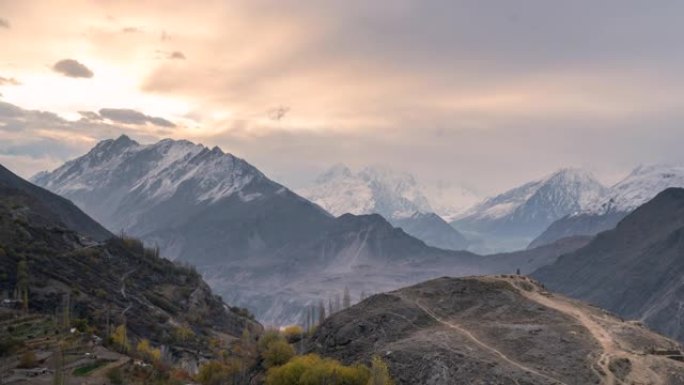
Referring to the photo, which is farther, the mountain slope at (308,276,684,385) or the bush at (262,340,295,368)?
the bush at (262,340,295,368)

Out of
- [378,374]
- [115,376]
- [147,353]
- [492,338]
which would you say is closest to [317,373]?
[378,374]

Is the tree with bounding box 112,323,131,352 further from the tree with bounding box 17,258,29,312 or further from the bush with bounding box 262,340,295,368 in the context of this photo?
the bush with bounding box 262,340,295,368

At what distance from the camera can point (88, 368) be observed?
12481cm

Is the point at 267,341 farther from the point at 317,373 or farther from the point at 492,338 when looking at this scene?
the point at 492,338

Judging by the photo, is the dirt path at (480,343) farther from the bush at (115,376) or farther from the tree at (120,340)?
the bush at (115,376)

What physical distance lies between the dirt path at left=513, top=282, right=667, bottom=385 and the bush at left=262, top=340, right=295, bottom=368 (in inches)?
2111

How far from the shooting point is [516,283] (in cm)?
16750

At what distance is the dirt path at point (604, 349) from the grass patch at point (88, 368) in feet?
281

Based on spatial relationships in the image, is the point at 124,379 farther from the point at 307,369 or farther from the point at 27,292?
the point at 27,292

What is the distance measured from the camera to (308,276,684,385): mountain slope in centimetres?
12025

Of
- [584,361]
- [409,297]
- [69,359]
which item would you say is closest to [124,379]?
[69,359]

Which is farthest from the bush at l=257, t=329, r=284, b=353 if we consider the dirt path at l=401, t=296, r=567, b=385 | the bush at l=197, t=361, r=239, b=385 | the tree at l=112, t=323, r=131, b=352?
the dirt path at l=401, t=296, r=567, b=385

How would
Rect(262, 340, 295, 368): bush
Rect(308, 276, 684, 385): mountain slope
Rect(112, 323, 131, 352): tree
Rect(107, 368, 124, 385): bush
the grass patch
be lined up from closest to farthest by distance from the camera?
Rect(107, 368, 124, 385): bush
Rect(308, 276, 684, 385): mountain slope
the grass patch
Rect(262, 340, 295, 368): bush
Rect(112, 323, 131, 352): tree

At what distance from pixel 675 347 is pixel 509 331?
31231mm
